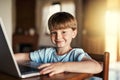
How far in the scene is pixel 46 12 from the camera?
6.13 m

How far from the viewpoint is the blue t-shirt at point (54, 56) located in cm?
103

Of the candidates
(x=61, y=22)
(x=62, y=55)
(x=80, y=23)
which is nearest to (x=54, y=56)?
(x=62, y=55)

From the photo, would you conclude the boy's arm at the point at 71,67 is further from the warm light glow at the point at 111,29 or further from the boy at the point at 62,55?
the warm light glow at the point at 111,29

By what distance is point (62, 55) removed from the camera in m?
1.07

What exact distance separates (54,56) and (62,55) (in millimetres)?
42

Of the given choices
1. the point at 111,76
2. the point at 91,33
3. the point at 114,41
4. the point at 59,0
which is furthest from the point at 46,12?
the point at 111,76

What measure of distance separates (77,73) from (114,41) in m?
4.04

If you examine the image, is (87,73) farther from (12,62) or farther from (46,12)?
(46,12)

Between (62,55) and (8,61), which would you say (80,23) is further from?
(8,61)

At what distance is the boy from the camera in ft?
2.91

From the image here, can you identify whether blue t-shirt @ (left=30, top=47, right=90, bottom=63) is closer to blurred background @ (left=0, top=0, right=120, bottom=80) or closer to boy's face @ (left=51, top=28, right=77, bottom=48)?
boy's face @ (left=51, top=28, right=77, bottom=48)

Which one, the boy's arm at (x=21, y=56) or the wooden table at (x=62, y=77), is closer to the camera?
the wooden table at (x=62, y=77)

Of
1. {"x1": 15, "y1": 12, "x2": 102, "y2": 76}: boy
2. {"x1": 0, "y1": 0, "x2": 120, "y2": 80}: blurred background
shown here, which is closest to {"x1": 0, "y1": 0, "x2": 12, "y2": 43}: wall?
{"x1": 0, "y1": 0, "x2": 120, "y2": 80}: blurred background

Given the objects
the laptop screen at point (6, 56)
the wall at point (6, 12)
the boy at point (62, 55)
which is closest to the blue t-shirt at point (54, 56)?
the boy at point (62, 55)
